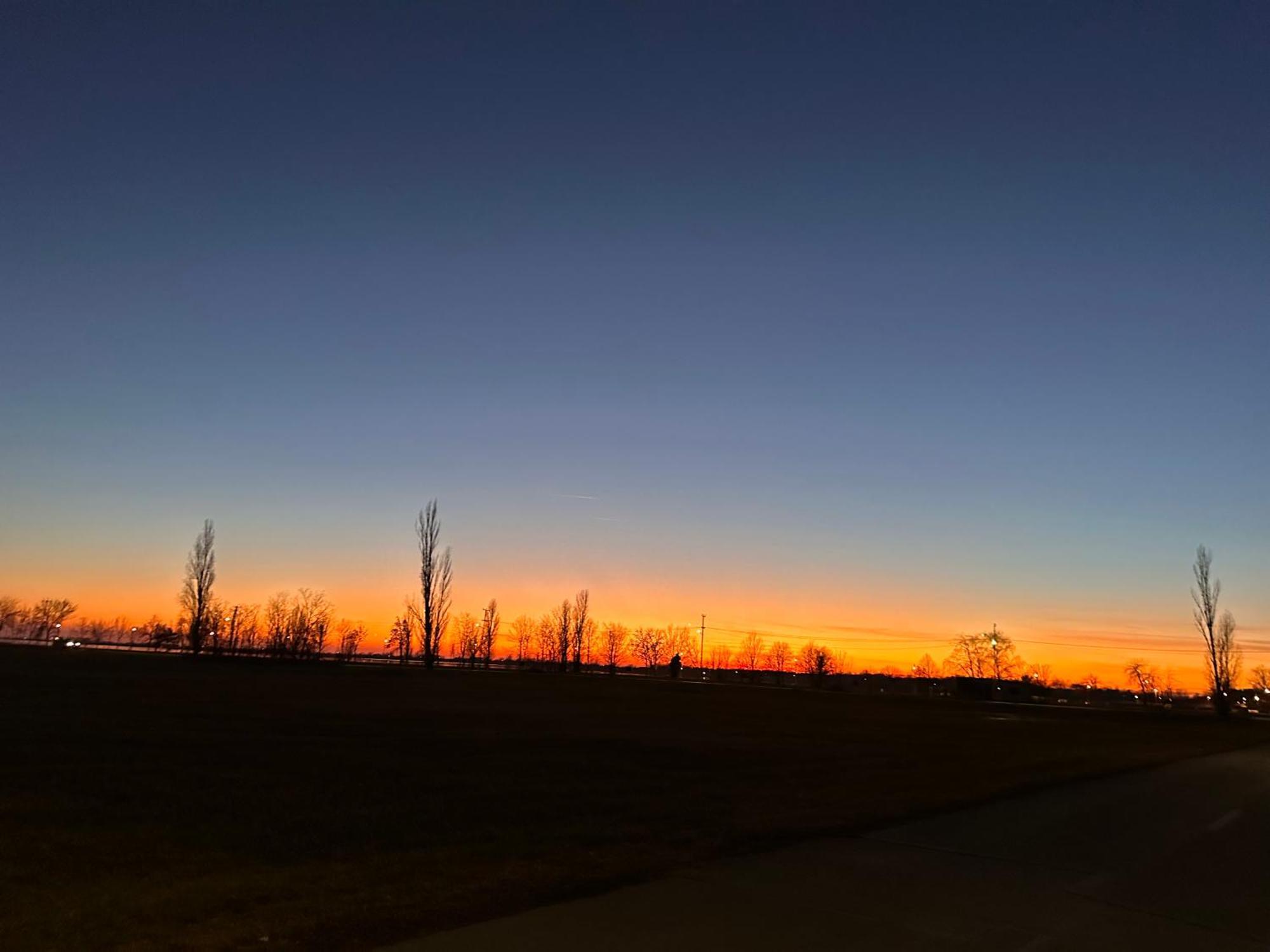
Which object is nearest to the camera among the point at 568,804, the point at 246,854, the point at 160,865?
the point at 160,865

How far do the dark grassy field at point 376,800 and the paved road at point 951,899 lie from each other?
2.31 ft

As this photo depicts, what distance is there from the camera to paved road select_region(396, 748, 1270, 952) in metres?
7.12

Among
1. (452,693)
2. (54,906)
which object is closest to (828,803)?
(54,906)

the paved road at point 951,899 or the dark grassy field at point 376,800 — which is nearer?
the paved road at point 951,899

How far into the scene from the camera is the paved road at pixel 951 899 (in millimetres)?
7125

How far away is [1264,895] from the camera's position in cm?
970

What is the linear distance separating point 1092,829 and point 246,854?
37.6 ft

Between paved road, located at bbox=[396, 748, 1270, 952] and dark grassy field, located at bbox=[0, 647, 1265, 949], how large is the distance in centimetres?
70

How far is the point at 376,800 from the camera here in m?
12.5

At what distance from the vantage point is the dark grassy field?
7.29 meters

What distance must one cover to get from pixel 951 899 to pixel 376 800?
7577mm

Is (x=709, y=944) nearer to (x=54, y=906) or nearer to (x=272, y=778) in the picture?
(x=54, y=906)

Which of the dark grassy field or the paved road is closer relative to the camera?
the paved road

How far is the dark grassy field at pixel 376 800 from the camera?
7293mm
